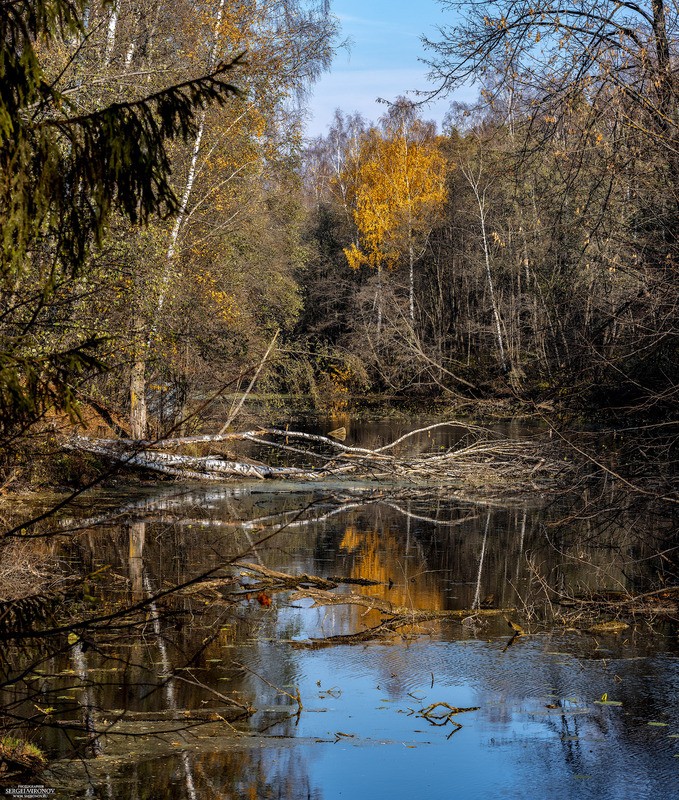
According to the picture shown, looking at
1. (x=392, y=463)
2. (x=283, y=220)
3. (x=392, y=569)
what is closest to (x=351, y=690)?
(x=392, y=569)

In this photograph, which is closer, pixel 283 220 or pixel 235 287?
pixel 235 287

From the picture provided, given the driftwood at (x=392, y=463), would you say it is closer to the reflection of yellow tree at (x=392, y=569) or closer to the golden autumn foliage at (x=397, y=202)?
the reflection of yellow tree at (x=392, y=569)

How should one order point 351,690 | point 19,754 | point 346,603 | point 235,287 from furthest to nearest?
point 235,287
point 346,603
point 351,690
point 19,754

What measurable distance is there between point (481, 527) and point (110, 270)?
656 centimetres

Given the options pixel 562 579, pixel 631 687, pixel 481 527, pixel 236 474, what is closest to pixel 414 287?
pixel 236 474

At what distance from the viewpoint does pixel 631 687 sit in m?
7.26

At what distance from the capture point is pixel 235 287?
81.3ft

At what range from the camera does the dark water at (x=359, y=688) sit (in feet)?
18.5

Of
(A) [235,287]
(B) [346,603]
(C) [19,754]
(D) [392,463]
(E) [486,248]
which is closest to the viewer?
(C) [19,754]

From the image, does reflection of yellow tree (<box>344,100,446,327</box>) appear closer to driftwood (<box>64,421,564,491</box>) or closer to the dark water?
driftwood (<box>64,421,564,491</box>)

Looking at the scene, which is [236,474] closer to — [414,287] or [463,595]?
[463,595]

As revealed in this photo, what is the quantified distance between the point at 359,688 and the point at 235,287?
723 inches

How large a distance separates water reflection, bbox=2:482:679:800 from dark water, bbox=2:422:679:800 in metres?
0.02

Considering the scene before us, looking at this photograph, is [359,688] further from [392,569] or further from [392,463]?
[392,463]
